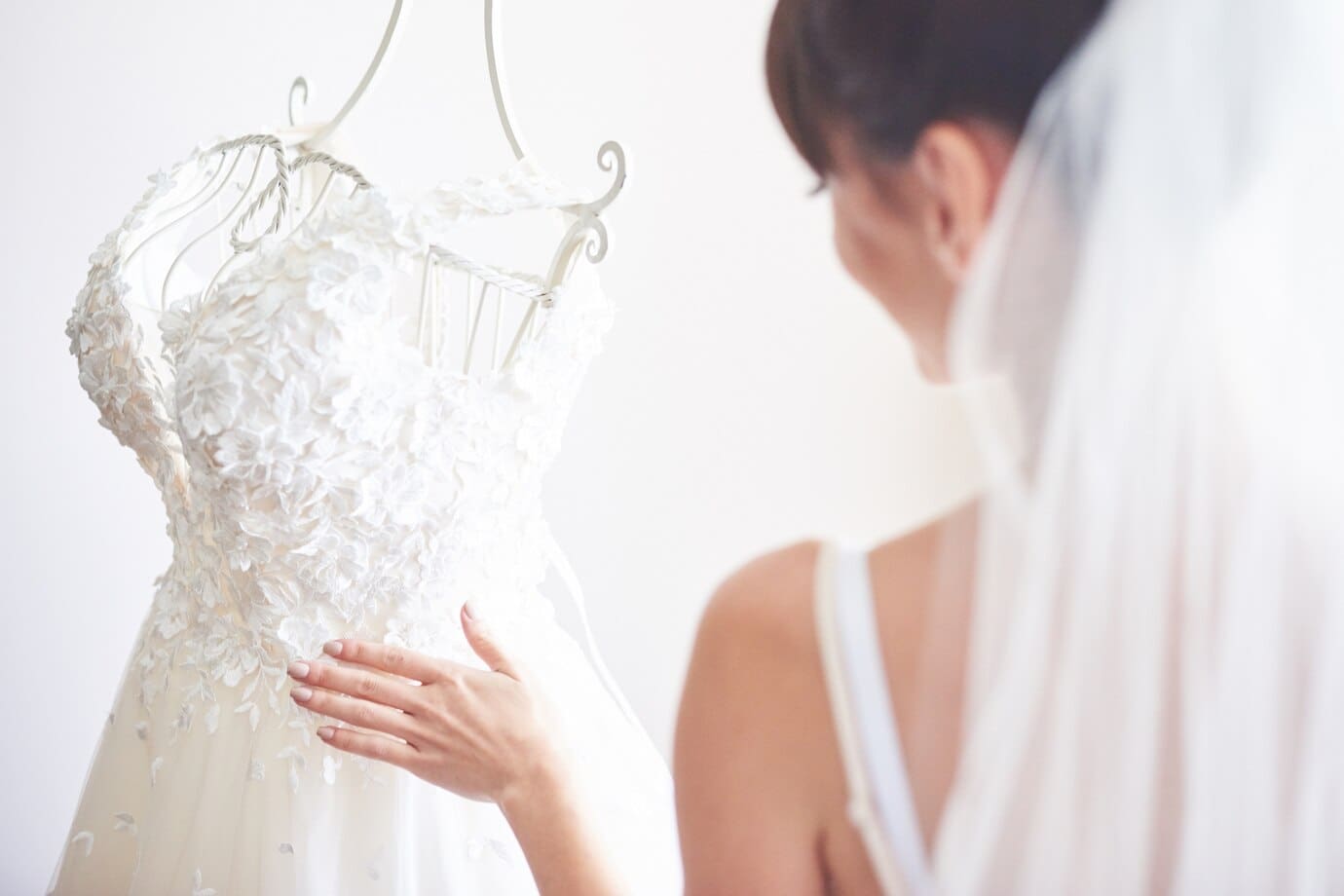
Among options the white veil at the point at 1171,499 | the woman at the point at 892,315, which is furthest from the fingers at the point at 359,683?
the white veil at the point at 1171,499

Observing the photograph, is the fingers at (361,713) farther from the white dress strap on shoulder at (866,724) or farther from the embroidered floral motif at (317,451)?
the white dress strap on shoulder at (866,724)

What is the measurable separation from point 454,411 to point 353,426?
0.09 meters

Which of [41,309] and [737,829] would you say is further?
[41,309]

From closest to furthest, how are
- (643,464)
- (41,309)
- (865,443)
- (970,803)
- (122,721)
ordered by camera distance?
(970,803) < (122,721) < (41,309) < (865,443) < (643,464)

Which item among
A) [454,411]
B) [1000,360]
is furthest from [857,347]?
[1000,360]

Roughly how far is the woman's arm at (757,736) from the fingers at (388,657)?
1.38 ft

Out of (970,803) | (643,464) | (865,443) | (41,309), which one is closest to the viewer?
(970,803)

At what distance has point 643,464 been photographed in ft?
7.87

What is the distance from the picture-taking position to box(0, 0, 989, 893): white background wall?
5.99 feet

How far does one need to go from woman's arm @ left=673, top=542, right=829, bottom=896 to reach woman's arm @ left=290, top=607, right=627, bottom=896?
0.31 meters

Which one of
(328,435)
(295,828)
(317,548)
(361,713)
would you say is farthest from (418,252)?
(295,828)

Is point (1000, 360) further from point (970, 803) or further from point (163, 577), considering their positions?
Answer: point (163, 577)

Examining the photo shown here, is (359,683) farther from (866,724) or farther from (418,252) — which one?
(866,724)

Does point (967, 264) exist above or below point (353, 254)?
below
